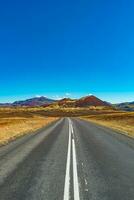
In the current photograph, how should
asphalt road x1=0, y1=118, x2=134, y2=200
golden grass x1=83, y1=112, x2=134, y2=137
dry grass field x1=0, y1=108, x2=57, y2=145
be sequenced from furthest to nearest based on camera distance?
golden grass x1=83, y1=112, x2=134, y2=137 → dry grass field x1=0, y1=108, x2=57, y2=145 → asphalt road x1=0, y1=118, x2=134, y2=200

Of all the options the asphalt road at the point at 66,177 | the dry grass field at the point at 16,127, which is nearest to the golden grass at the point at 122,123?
the dry grass field at the point at 16,127

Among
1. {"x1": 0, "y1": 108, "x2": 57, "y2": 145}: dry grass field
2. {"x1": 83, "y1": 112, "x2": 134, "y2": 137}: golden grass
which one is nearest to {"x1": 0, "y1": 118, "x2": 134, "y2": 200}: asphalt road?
{"x1": 0, "y1": 108, "x2": 57, "y2": 145}: dry grass field

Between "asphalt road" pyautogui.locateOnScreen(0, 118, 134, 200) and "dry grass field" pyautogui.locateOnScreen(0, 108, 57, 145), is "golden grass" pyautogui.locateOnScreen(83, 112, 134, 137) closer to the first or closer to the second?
"dry grass field" pyautogui.locateOnScreen(0, 108, 57, 145)

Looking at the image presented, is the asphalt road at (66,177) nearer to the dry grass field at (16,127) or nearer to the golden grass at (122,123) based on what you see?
the dry grass field at (16,127)

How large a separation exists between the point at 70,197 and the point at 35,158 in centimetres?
666

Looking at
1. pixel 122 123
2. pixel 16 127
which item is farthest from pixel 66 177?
pixel 122 123

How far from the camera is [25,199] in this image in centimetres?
753

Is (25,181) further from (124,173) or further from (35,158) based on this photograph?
(35,158)

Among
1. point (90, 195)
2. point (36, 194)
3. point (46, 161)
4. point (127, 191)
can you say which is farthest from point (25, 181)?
point (46, 161)

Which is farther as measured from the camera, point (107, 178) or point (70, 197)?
point (107, 178)

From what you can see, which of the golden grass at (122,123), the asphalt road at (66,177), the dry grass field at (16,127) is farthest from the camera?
the golden grass at (122,123)

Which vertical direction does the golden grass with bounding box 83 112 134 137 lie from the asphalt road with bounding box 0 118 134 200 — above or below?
above

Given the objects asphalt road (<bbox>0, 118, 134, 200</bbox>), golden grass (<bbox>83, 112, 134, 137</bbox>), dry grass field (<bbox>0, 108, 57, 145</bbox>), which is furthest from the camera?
golden grass (<bbox>83, 112, 134, 137</bbox>)

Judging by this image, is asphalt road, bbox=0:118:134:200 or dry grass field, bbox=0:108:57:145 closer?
asphalt road, bbox=0:118:134:200
